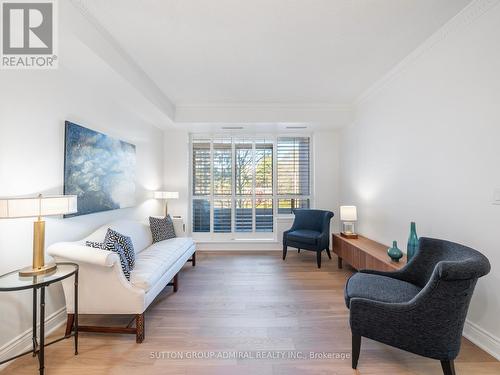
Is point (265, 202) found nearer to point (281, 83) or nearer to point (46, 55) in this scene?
point (281, 83)

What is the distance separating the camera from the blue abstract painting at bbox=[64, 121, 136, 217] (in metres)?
2.41

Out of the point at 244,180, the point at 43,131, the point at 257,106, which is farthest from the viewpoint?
the point at 244,180

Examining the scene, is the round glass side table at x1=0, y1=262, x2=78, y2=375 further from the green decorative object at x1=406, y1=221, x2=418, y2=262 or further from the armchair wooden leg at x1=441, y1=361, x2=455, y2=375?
the green decorative object at x1=406, y1=221, x2=418, y2=262

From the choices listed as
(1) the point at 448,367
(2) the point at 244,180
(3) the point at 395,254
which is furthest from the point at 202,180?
(1) the point at 448,367

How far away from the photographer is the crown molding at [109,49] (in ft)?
6.17

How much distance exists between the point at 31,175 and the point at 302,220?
3838 mm

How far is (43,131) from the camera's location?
2109mm

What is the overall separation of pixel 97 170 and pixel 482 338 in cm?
403

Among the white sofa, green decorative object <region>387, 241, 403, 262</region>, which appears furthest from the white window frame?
the white sofa

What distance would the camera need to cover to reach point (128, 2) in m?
1.86

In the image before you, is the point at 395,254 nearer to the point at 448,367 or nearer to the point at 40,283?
the point at 448,367

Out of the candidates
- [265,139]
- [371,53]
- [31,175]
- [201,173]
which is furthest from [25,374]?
[265,139]

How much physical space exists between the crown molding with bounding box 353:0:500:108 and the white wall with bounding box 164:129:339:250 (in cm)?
172

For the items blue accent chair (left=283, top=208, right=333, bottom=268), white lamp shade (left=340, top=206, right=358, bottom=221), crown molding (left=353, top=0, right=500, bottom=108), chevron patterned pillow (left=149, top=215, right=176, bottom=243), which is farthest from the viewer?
blue accent chair (left=283, top=208, right=333, bottom=268)
